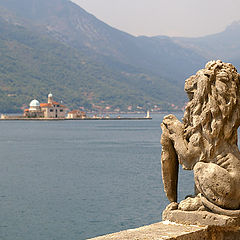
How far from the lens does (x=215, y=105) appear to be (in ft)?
17.8

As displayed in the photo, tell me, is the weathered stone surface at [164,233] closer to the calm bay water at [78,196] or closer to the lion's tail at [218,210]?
the lion's tail at [218,210]

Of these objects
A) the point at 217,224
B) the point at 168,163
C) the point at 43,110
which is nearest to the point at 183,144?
the point at 168,163

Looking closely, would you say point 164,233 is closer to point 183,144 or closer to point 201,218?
point 201,218

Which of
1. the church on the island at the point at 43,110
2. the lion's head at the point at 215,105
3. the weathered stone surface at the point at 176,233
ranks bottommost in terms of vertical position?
the weathered stone surface at the point at 176,233

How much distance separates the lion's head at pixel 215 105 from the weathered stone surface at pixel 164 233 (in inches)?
31.0

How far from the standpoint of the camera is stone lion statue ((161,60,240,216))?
17.6 feet

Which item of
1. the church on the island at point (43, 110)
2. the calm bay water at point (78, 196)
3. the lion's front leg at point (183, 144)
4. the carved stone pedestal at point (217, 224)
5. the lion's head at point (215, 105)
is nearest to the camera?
the carved stone pedestal at point (217, 224)

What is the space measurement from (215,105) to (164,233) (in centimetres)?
137

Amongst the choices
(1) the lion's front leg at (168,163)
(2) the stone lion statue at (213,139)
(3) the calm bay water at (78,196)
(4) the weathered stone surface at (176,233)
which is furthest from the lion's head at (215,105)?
(3) the calm bay water at (78,196)

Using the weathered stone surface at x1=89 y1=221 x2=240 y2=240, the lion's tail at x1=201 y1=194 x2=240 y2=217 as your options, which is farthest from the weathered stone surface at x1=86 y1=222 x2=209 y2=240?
the lion's tail at x1=201 y1=194 x2=240 y2=217

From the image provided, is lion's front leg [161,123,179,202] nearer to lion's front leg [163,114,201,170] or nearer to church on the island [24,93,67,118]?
lion's front leg [163,114,201,170]

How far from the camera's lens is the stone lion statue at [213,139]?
211 inches

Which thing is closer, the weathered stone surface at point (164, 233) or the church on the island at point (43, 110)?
the weathered stone surface at point (164, 233)

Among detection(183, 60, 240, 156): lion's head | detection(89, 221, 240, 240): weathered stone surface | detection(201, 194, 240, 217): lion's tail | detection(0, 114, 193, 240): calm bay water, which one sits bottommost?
detection(0, 114, 193, 240): calm bay water
